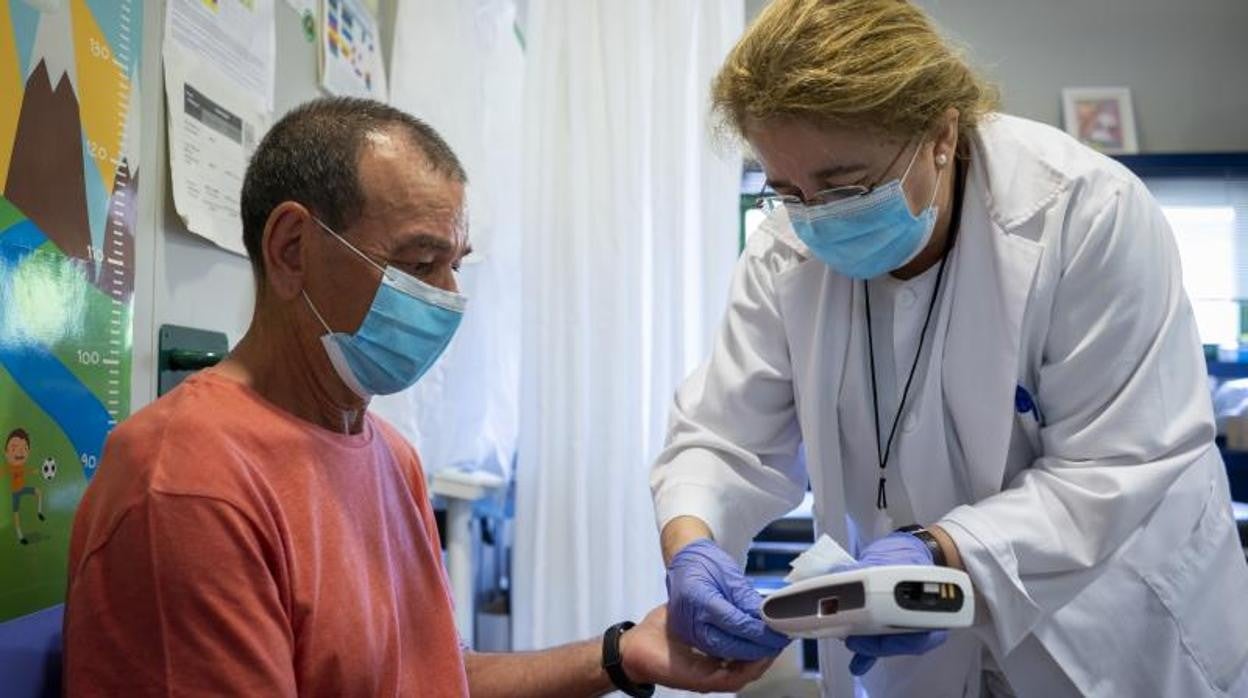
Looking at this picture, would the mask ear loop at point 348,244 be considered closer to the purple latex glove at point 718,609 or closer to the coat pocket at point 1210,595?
the purple latex glove at point 718,609

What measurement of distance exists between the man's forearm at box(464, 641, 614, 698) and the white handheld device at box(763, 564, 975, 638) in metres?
0.33

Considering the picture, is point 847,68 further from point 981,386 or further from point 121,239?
point 121,239

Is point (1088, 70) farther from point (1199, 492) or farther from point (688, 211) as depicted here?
point (1199, 492)

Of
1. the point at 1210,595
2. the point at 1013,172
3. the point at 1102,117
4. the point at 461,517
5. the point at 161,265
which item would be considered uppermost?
the point at 1102,117

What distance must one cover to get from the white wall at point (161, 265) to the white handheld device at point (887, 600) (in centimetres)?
71

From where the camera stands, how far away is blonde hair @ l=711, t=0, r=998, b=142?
0.99 metres

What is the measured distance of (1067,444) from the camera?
1.06 meters

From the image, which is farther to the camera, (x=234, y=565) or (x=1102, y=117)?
(x=1102, y=117)

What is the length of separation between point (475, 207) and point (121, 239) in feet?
3.89

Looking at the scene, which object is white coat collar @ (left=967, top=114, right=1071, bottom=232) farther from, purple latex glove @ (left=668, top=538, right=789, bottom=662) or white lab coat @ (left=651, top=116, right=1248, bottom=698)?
purple latex glove @ (left=668, top=538, right=789, bottom=662)

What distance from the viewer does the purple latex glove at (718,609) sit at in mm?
1021

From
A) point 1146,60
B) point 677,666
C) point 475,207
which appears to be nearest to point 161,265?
point 677,666

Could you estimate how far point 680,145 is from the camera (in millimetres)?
2133

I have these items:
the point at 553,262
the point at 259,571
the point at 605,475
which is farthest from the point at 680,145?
the point at 259,571
